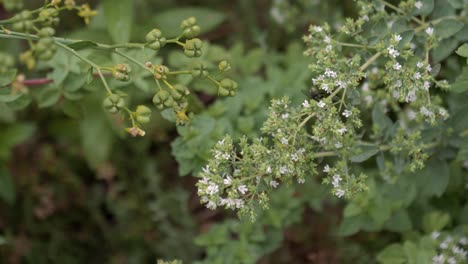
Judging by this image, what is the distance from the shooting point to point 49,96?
2.91m

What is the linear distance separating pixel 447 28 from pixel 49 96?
188cm

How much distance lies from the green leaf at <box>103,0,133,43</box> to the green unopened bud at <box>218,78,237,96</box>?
117 centimetres

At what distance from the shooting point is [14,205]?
4113 millimetres

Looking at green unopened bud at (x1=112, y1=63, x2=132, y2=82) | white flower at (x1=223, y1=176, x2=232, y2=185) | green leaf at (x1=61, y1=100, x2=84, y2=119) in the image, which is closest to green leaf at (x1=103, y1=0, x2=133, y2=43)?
green leaf at (x1=61, y1=100, x2=84, y2=119)

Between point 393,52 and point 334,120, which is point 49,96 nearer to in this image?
point 334,120

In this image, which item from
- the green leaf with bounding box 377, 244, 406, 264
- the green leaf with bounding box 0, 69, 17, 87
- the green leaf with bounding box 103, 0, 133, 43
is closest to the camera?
the green leaf with bounding box 0, 69, 17, 87

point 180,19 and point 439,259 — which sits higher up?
point 180,19

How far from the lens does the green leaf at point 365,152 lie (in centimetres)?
A: 250

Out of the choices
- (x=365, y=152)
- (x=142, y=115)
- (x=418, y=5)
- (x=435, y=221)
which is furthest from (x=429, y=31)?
(x=142, y=115)

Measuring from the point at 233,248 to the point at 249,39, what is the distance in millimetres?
1987

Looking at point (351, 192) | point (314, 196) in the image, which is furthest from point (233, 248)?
point (351, 192)

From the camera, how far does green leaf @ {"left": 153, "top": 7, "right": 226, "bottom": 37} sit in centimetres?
395

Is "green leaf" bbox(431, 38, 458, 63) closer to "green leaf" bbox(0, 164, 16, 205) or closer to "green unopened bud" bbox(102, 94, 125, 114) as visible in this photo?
"green unopened bud" bbox(102, 94, 125, 114)

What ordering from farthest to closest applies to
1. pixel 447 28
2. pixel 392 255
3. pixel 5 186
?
pixel 5 186 → pixel 392 255 → pixel 447 28
